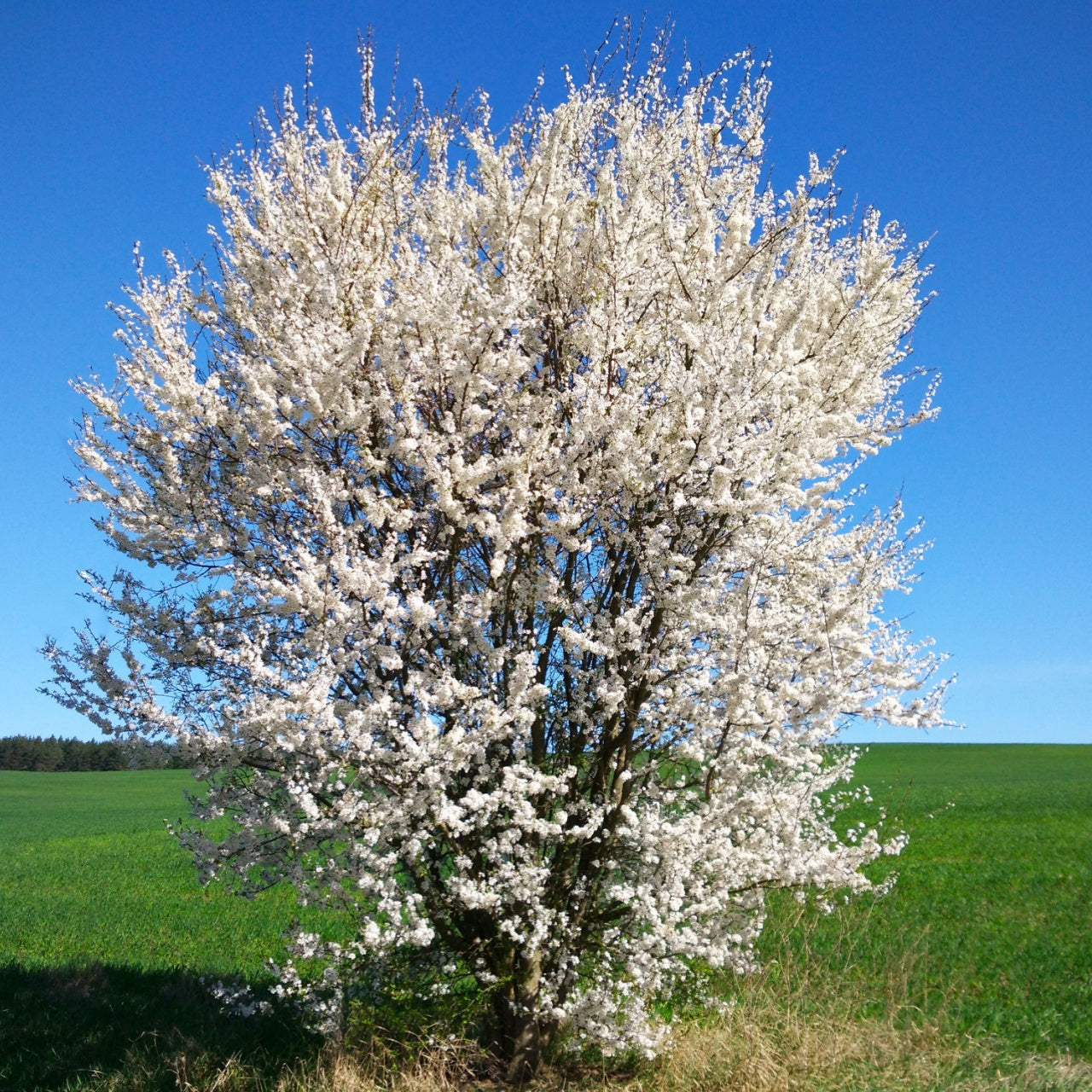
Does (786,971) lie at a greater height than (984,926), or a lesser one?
greater

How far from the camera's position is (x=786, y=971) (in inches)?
269

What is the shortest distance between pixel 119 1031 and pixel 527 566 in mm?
6108

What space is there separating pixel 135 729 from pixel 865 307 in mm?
5663

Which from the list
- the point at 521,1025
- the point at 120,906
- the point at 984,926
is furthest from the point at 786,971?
the point at 120,906

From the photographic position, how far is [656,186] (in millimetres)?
6465

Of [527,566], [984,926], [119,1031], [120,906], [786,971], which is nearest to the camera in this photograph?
[527,566]

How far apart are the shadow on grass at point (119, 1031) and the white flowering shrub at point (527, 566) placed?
1.80 meters

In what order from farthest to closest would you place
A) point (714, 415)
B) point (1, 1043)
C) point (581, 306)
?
1. point (1, 1043)
2. point (581, 306)
3. point (714, 415)

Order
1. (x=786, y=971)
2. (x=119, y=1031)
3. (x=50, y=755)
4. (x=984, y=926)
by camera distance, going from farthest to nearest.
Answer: (x=50, y=755) < (x=984, y=926) < (x=119, y=1031) < (x=786, y=971)

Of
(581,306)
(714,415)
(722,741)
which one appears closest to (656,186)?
(581,306)

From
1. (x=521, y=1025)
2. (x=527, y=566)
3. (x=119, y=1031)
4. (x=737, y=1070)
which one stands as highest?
(x=527, y=566)

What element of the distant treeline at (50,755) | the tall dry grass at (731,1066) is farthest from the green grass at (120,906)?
the distant treeline at (50,755)

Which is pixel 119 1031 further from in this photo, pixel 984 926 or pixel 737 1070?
pixel 984 926

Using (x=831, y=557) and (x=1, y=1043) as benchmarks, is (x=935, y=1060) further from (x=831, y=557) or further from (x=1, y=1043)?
(x=1, y=1043)
